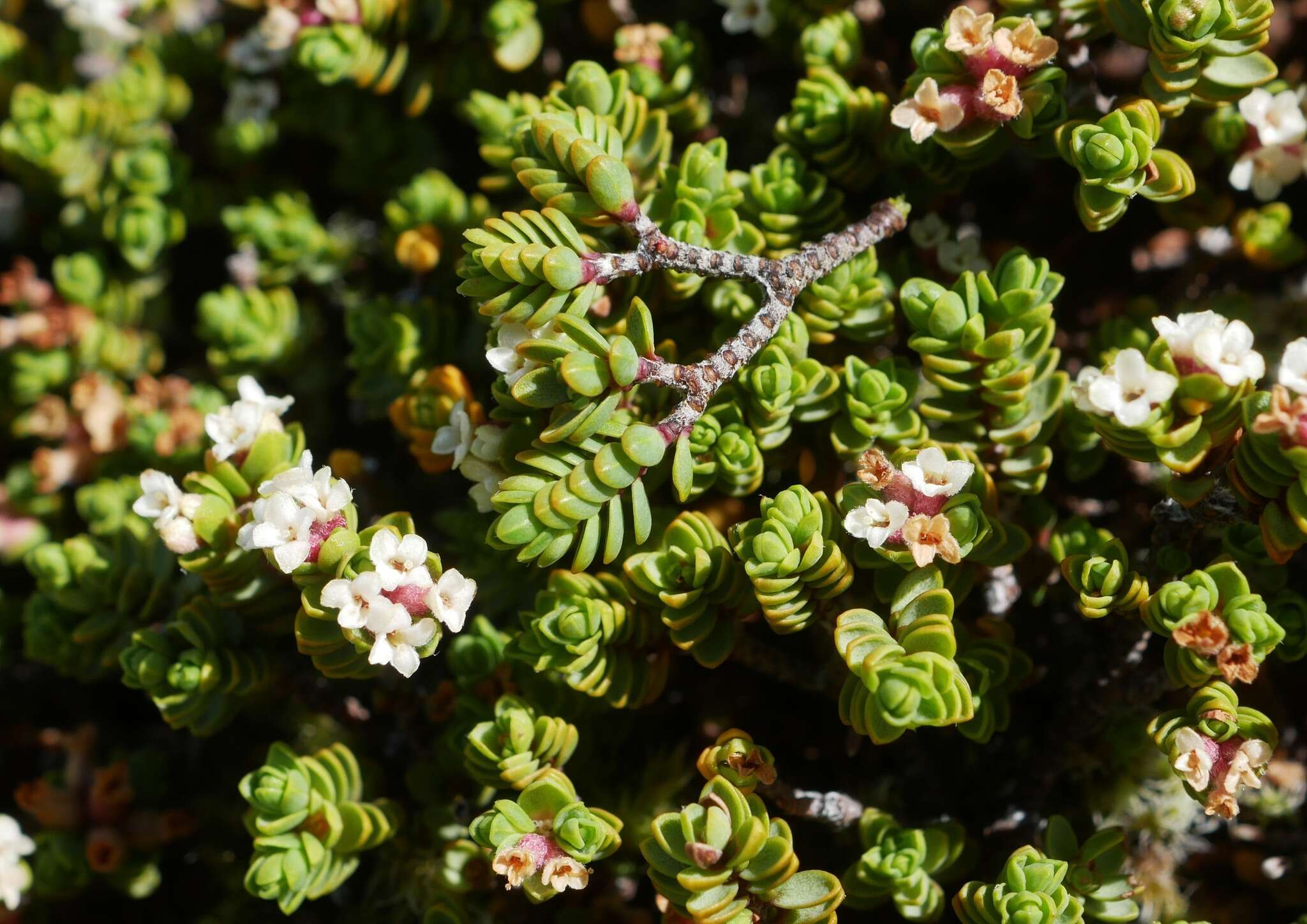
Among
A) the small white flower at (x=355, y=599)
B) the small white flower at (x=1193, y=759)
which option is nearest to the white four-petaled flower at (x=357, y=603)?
the small white flower at (x=355, y=599)

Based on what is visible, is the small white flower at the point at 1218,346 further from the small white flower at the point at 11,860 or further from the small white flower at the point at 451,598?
the small white flower at the point at 11,860

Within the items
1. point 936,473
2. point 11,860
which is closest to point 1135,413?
point 936,473

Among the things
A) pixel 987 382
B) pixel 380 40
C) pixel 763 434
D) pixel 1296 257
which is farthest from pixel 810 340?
pixel 380 40

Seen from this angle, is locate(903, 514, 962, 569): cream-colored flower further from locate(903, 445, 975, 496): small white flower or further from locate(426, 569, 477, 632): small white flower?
locate(426, 569, 477, 632): small white flower

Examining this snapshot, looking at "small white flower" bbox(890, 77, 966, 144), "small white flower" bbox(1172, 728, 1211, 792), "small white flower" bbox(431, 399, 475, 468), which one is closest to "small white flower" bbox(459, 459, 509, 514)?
"small white flower" bbox(431, 399, 475, 468)

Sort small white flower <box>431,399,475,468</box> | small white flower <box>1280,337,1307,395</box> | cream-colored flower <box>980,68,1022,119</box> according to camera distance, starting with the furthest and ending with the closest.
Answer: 1. small white flower <box>431,399,475,468</box>
2. cream-colored flower <box>980,68,1022,119</box>
3. small white flower <box>1280,337,1307,395</box>
